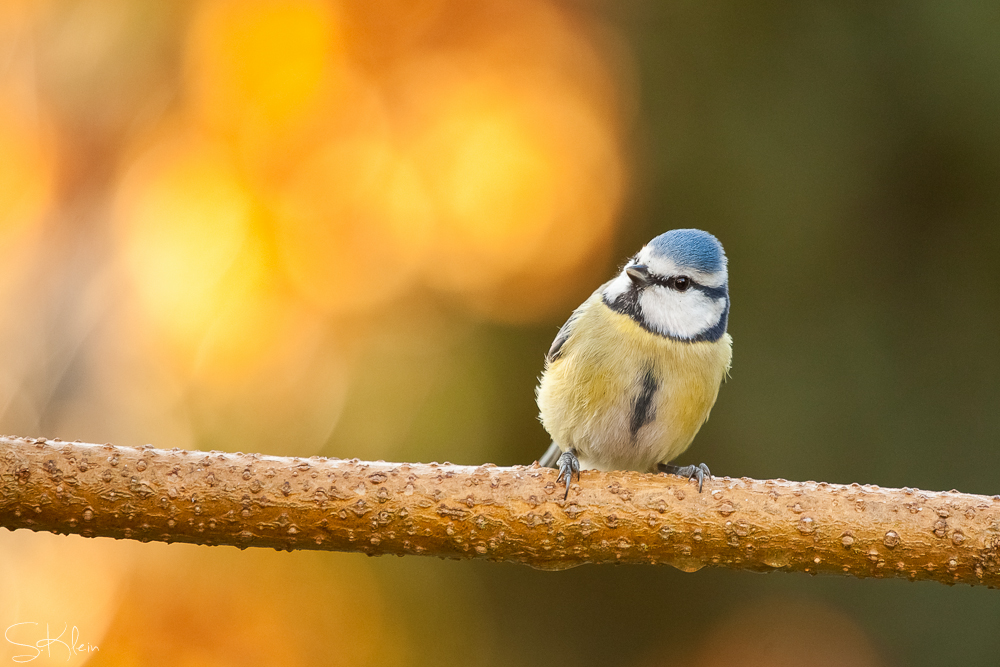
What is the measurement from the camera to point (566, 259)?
7.84 ft

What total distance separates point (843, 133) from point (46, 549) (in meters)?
2.35

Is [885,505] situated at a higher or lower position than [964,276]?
lower

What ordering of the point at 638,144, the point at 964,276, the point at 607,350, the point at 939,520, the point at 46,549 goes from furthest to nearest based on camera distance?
the point at 638,144
the point at 964,276
the point at 46,549
the point at 607,350
the point at 939,520

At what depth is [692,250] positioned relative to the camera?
5.10ft

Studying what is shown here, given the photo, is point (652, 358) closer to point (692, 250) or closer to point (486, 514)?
point (692, 250)

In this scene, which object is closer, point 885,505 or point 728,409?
point 885,505

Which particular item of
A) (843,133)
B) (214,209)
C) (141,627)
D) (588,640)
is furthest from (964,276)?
(141,627)

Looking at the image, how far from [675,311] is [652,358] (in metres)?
0.11

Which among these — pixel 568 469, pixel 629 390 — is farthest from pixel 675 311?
pixel 568 469

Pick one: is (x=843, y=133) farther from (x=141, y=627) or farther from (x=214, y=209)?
(x=141, y=627)

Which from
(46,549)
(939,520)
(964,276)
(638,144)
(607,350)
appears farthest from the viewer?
(638,144)

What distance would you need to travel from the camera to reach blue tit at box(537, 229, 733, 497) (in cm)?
155

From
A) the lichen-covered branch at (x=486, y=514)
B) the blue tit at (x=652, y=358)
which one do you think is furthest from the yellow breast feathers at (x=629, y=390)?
the lichen-covered branch at (x=486, y=514)

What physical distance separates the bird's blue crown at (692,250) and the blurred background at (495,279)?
0.70 meters
